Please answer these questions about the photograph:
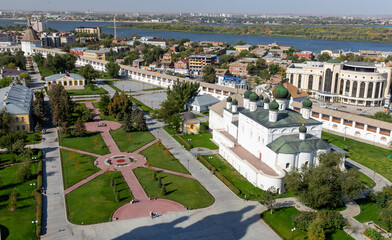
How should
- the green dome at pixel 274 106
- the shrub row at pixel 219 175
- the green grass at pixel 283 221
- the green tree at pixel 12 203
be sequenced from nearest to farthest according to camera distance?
the green grass at pixel 283 221 < the green tree at pixel 12 203 < the shrub row at pixel 219 175 < the green dome at pixel 274 106

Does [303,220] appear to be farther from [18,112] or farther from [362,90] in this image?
[362,90]

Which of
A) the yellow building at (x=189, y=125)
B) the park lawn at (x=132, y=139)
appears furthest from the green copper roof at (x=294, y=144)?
the park lawn at (x=132, y=139)

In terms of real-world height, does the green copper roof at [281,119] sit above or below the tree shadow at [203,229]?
above

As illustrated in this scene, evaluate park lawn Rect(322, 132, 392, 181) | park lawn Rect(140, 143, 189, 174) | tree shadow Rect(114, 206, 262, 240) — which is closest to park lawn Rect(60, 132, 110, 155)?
park lawn Rect(140, 143, 189, 174)

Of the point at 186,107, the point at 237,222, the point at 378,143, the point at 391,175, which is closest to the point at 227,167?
the point at 237,222

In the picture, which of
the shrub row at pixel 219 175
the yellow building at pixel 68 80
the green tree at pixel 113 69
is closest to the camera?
the shrub row at pixel 219 175

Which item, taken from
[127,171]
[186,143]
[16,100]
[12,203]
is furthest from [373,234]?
[16,100]

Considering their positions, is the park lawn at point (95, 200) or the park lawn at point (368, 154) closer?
the park lawn at point (95, 200)

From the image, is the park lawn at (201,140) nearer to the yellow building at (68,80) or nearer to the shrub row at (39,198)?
the shrub row at (39,198)
